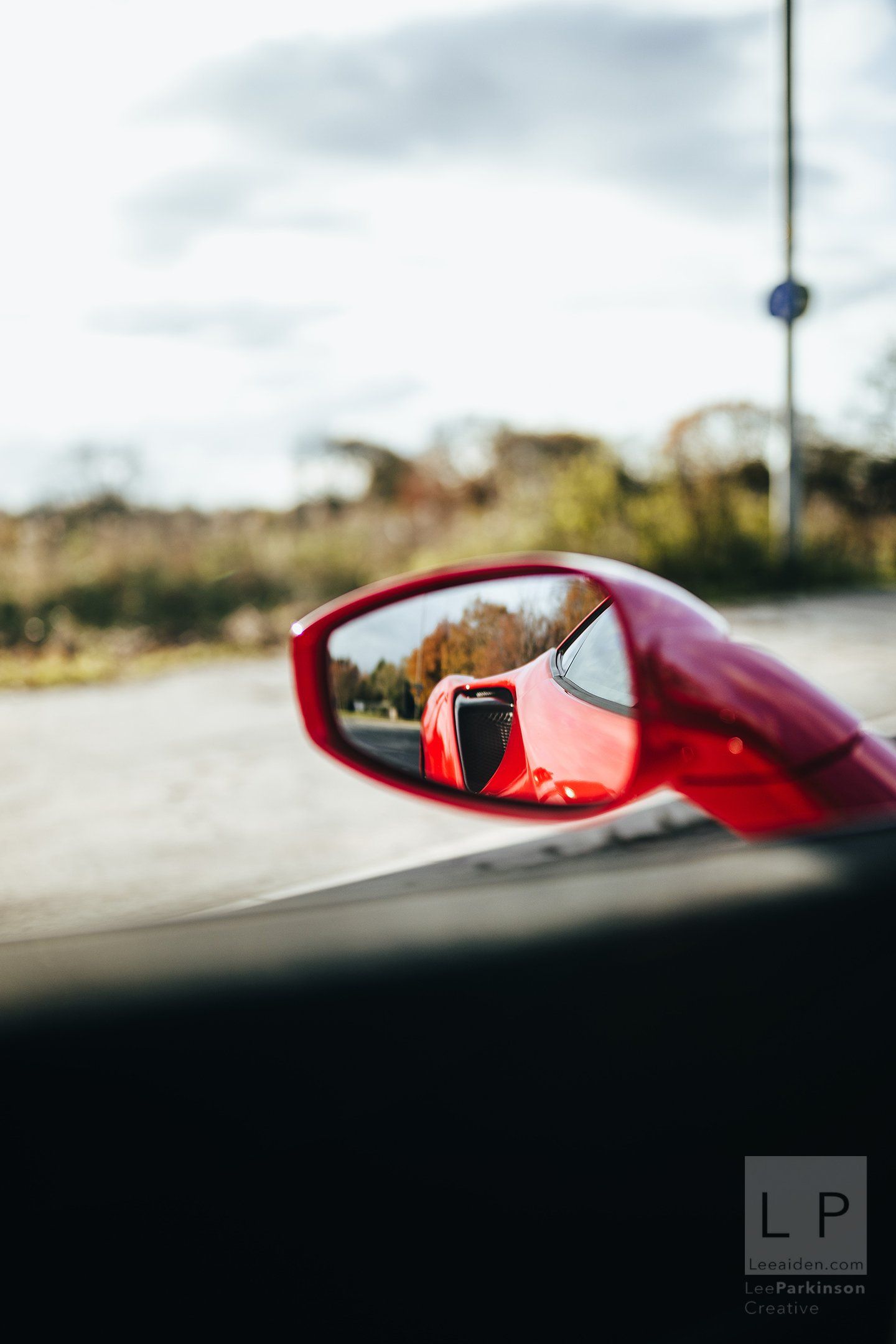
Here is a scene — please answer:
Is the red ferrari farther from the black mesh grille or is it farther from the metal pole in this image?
the metal pole

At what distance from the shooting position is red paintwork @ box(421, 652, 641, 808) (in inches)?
38.1

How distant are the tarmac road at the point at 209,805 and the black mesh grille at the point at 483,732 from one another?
1169 millimetres

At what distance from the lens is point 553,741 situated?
989mm

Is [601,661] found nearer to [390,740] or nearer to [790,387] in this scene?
[390,740]

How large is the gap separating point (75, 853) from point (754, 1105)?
2731 mm

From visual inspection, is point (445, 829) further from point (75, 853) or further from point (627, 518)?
point (627, 518)

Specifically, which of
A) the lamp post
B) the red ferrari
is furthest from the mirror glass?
the lamp post

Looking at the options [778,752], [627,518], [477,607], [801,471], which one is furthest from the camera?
[627,518]

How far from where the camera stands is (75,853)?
3.50 m

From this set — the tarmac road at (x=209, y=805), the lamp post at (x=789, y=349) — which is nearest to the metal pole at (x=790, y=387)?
the lamp post at (x=789, y=349)

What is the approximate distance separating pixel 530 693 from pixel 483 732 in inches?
2.5

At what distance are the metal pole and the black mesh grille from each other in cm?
159

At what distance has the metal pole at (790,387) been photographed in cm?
197

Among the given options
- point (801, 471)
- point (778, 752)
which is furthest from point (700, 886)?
point (801, 471)
